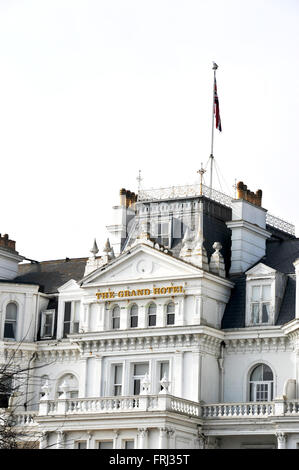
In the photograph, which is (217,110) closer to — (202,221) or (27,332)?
Result: (202,221)

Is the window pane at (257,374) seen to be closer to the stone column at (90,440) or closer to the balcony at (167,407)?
the balcony at (167,407)

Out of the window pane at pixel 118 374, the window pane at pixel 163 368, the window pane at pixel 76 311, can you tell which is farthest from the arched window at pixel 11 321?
the window pane at pixel 163 368

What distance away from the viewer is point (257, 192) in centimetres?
7094

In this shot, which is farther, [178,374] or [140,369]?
[140,369]

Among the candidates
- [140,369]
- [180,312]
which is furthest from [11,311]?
[180,312]

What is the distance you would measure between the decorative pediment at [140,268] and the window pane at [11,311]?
6.17 m

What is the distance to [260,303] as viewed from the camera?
2547 inches

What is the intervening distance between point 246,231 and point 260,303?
503cm

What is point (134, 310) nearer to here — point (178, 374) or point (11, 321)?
point (178, 374)

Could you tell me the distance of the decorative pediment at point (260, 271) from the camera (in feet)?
212

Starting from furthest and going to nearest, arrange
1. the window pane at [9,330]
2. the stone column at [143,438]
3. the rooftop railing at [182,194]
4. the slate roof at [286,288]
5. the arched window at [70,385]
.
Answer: the window pane at [9,330] < the arched window at [70,385] < the rooftop railing at [182,194] < the slate roof at [286,288] < the stone column at [143,438]

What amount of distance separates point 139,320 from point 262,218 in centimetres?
986

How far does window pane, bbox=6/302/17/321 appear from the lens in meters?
72.4

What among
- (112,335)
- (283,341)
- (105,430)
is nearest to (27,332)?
(112,335)
